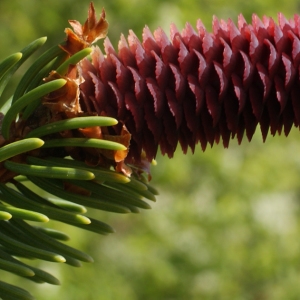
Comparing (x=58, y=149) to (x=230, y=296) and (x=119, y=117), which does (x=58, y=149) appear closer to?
(x=119, y=117)

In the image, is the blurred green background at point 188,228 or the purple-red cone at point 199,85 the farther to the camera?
the blurred green background at point 188,228

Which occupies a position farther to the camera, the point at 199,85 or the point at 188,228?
the point at 188,228

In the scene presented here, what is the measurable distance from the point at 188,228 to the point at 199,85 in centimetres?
216

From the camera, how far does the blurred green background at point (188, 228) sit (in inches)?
96.4

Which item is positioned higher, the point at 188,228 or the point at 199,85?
the point at 188,228

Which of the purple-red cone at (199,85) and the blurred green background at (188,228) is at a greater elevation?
the blurred green background at (188,228)

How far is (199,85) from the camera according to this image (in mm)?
641

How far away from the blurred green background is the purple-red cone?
5.38 ft

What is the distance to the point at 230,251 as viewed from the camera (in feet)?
8.79

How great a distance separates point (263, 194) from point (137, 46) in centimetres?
241

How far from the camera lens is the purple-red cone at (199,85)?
2.08 feet

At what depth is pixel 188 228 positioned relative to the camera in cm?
275

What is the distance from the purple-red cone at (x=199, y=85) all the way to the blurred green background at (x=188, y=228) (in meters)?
1.64

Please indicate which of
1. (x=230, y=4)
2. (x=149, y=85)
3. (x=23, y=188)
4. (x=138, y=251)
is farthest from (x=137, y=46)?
(x=230, y=4)
